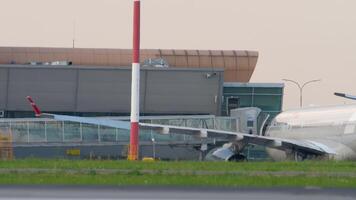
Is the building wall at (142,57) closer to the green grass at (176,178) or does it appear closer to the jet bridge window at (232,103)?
the jet bridge window at (232,103)

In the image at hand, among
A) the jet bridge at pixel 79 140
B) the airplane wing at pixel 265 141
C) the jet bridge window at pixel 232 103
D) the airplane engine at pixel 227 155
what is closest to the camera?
the airplane wing at pixel 265 141

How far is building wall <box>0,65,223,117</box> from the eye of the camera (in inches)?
3733

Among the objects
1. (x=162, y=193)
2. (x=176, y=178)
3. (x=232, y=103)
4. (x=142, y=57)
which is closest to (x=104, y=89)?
(x=232, y=103)

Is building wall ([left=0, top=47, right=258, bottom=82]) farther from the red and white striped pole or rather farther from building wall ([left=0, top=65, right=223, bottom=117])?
the red and white striped pole

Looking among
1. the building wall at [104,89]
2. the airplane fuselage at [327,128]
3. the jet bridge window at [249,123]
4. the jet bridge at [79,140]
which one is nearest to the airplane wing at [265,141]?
the airplane fuselage at [327,128]

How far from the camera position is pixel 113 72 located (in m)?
96.1

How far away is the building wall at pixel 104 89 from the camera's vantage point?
94.8 metres

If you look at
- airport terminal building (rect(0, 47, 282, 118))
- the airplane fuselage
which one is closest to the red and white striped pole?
the airplane fuselage

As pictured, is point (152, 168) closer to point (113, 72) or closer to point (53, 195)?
point (53, 195)

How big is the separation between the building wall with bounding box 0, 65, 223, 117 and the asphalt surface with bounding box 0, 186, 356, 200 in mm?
66276

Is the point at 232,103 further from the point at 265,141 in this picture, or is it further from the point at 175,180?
Answer: the point at 175,180

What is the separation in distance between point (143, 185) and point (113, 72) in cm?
6601

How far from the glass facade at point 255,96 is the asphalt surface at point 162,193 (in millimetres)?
69774

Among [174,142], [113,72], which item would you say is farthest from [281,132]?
[113,72]
